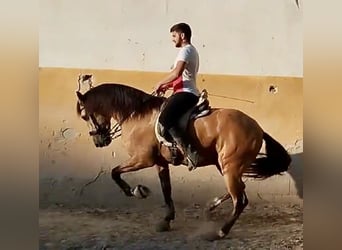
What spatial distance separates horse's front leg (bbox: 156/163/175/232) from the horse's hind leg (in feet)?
0.68

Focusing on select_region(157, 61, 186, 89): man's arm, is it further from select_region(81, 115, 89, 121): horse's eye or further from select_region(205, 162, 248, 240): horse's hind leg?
select_region(205, 162, 248, 240): horse's hind leg

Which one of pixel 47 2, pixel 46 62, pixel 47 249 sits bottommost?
pixel 47 249

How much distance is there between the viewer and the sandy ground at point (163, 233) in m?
3.17

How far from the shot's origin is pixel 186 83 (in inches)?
130

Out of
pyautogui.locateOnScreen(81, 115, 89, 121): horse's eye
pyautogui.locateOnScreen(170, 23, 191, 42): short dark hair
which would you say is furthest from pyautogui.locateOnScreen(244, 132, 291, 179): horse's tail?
pyautogui.locateOnScreen(81, 115, 89, 121): horse's eye

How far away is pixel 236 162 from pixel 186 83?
444 mm

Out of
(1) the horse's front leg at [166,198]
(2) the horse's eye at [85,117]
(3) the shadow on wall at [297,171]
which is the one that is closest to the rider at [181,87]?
(1) the horse's front leg at [166,198]

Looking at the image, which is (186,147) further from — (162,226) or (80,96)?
(80,96)
